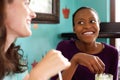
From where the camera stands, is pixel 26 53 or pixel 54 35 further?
pixel 54 35

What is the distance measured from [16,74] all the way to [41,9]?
2.70ft

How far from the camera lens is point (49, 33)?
2012 mm

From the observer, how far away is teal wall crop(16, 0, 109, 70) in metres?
1.75

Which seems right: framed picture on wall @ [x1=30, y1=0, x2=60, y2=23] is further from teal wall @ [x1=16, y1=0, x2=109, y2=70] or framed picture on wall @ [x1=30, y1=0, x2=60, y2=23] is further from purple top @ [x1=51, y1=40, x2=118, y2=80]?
purple top @ [x1=51, y1=40, x2=118, y2=80]

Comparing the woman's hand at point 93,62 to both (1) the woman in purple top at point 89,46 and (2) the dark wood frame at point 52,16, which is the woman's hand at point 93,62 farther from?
(2) the dark wood frame at point 52,16

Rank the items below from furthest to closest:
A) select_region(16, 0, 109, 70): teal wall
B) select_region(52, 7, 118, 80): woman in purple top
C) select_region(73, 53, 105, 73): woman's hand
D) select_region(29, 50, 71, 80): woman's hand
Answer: select_region(16, 0, 109, 70): teal wall < select_region(52, 7, 118, 80): woman in purple top < select_region(73, 53, 105, 73): woman's hand < select_region(29, 50, 71, 80): woman's hand

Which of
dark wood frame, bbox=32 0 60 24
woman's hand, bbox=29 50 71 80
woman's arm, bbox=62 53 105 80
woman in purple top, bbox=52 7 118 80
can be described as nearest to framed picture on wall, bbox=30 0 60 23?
dark wood frame, bbox=32 0 60 24

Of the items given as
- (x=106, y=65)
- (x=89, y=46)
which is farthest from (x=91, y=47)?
(x=106, y=65)

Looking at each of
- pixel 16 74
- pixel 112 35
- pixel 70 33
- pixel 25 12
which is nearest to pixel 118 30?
pixel 112 35

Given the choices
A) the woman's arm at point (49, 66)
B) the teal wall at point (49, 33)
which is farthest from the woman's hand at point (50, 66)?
the teal wall at point (49, 33)

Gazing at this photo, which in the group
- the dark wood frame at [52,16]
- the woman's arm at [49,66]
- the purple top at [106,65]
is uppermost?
the dark wood frame at [52,16]

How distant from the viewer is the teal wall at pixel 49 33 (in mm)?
1754

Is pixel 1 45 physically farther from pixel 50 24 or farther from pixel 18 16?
pixel 50 24

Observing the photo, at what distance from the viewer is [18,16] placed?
0.89 meters
